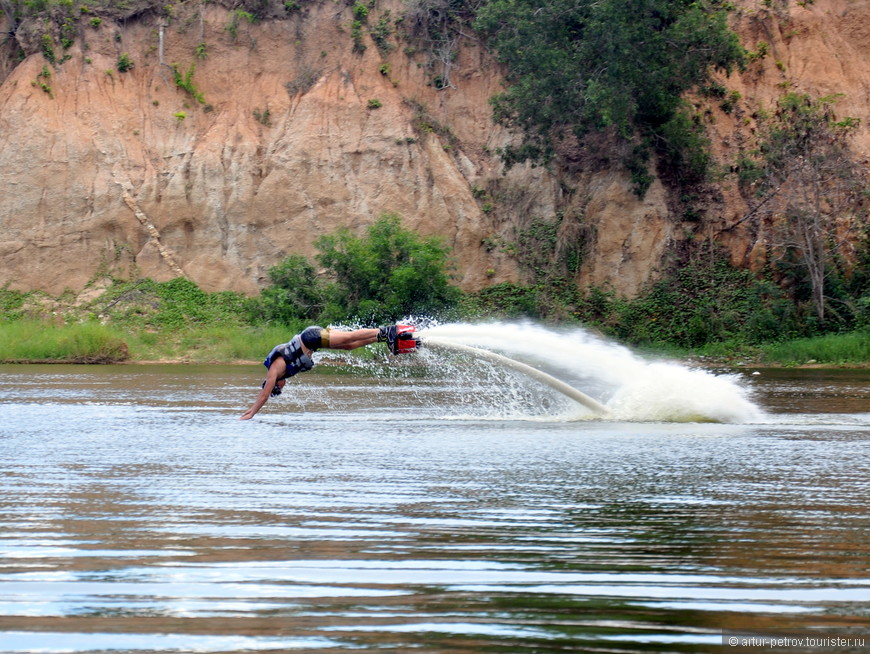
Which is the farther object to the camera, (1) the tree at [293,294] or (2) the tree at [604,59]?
(1) the tree at [293,294]

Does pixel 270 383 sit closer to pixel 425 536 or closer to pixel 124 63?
pixel 425 536

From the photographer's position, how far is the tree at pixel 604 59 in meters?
34.3

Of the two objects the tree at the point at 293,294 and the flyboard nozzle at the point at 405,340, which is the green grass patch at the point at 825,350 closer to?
the tree at the point at 293,294

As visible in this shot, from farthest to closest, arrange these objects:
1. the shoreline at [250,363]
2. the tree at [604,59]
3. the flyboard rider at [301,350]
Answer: the tree at [604,59]
the shoreline at [250,363]
the flyboard rider at [301,350]

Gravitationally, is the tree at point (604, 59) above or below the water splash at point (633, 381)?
above

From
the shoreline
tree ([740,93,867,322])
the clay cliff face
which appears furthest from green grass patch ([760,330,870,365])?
the clay cliff face

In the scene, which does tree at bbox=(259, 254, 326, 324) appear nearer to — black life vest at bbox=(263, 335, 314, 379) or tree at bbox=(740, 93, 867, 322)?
tree at bbox=(740, 93, 867, 322)

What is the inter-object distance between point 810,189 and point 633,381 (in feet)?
70.6

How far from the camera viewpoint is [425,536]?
23.1 ft

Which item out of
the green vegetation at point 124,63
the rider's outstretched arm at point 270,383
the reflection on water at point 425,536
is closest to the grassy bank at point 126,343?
the green vegetation at point 124,63

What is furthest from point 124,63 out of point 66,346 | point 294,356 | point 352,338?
point 352,338

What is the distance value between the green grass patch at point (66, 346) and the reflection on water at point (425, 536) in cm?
2051

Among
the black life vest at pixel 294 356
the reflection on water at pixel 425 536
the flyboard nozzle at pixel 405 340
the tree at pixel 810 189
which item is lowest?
the reflection on water at pixel 425 536

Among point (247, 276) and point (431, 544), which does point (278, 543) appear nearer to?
point (431, 544)
